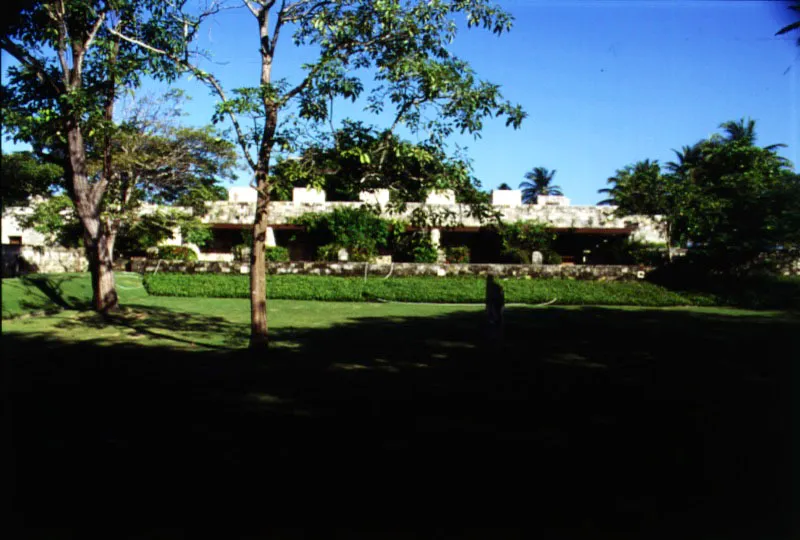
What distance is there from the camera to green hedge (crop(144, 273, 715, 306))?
14.8m

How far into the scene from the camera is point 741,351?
7109 millimetres

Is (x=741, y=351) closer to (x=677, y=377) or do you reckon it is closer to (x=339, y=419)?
(x=677, y=377)

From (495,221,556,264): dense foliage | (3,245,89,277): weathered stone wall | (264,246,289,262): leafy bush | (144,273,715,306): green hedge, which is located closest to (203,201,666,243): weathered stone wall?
(495,221,556,264): dense foliage

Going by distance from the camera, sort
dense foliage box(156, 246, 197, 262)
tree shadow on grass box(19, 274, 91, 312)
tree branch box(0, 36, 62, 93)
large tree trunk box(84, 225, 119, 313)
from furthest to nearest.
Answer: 1. dense foliage box(156, 246, 197, 262)
2. tree shadow on grass box(19, 274, 91, 312)
3. large tree trunk box(84, 225, 119, 313)
4. tree branch box(0, 36, 62, 93)

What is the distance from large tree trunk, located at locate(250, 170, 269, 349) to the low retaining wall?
10759 mm

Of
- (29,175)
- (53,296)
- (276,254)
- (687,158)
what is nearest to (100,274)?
(53,296)

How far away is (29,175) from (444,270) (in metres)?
18.3

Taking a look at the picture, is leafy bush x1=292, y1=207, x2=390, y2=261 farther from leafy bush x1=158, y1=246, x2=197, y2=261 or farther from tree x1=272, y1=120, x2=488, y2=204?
tree x1=272, y1=120, x2=488, y2=204

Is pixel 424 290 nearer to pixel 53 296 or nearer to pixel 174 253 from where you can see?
pixel 53 296

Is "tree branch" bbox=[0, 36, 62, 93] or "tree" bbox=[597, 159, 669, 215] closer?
"tree branch" bbox=[0, 36, 62, 93]

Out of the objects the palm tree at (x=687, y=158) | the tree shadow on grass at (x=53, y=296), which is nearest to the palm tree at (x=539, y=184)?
the palm tree at (x=687, y=158)

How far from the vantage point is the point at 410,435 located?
12.6ft

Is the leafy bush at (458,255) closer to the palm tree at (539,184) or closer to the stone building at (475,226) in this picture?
the stone building at (475,226)

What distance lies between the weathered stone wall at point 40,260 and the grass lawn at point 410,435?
10.7 m
